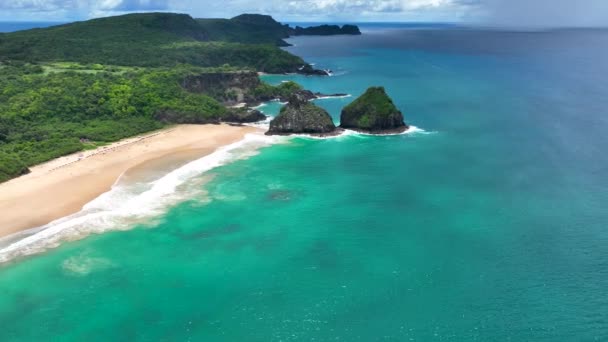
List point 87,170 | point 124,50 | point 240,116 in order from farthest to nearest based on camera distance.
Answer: point 124,50 < point 240,116 < point 87,170

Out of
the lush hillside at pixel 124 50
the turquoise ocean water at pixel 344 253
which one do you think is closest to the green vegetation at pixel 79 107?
the turquoise ocean water at pixel 344 253

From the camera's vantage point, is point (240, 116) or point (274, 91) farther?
point (274, 91)

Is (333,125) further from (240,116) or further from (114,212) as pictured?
(114,212)

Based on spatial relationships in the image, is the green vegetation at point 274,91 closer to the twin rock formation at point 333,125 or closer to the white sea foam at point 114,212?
the twin rock formation at point 333,125

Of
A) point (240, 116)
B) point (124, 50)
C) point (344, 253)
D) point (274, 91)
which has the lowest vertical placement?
point (344, 253)

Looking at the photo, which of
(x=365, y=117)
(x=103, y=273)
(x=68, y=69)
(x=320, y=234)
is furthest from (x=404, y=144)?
(x=68, y=69)

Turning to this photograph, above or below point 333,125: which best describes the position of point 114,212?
below

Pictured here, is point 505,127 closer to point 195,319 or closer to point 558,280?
point 558,280

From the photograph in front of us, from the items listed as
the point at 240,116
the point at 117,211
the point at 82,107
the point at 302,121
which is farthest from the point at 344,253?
the point at 82,107
